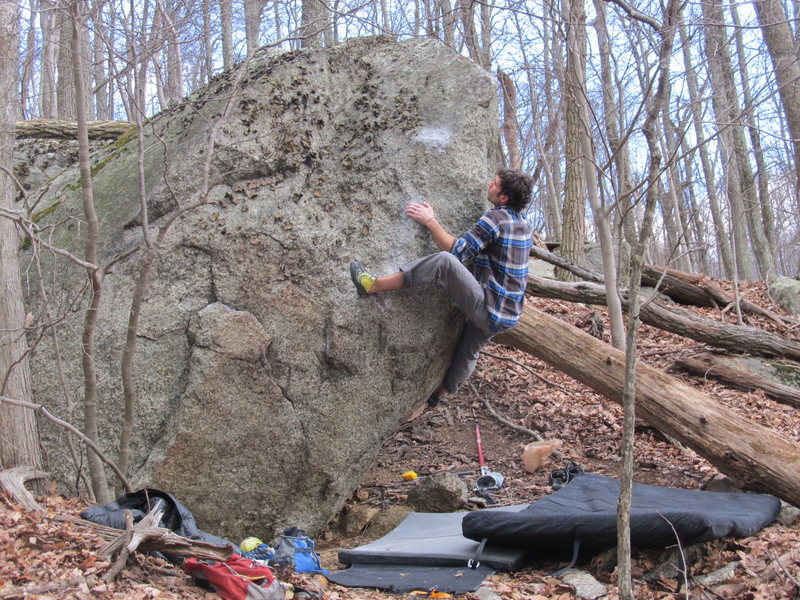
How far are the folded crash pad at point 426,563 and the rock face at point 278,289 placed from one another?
2.70ft

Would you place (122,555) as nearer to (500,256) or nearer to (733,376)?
(500,256)

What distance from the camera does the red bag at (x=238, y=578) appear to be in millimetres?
3111

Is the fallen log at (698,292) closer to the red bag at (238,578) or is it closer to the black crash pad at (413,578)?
the black crash pad at (413,578)

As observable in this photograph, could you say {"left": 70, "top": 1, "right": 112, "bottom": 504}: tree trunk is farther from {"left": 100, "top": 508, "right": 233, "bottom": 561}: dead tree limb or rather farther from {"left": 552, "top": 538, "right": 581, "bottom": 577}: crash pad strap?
{"left": 552, "top": 538, "right": 581, "bottom": 577}: crash pad strap

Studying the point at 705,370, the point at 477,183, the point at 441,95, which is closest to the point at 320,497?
the point at 477,183

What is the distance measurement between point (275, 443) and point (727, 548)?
300 centimetres

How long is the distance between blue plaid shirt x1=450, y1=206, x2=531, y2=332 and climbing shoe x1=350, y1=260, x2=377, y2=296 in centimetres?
65

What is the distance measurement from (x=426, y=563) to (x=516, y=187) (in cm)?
271

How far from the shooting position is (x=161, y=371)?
15.2 ft

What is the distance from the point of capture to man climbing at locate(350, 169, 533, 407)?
15.4 feet

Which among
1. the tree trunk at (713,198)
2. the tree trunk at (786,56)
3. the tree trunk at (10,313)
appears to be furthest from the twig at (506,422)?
the tree trunk at (713,198)

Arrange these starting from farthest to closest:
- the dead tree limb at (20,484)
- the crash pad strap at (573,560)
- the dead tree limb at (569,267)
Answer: the dead tree limb at (569,267) < the crash pad strap at (573,560) < the dead tree limb at (20,484)

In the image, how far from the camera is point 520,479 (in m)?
5.87

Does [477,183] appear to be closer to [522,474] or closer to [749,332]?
[522,474]
